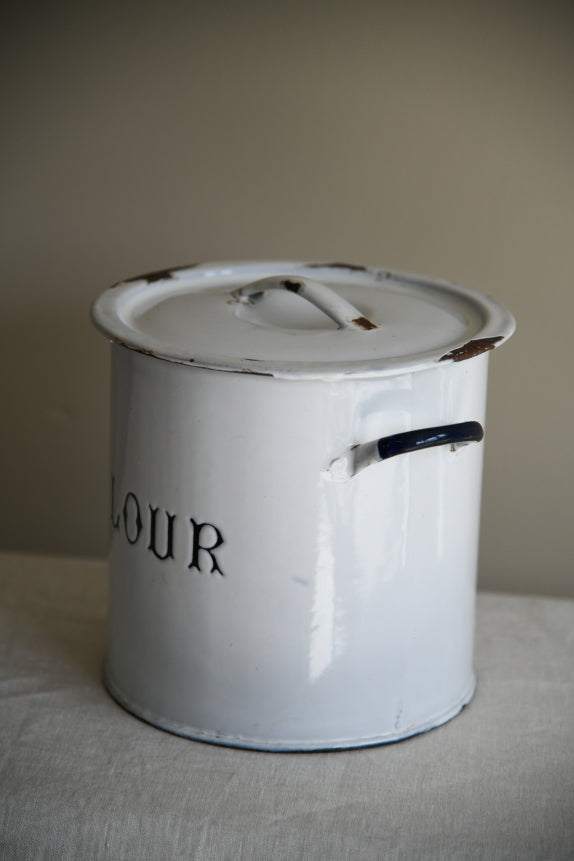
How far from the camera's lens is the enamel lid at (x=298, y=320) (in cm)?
65

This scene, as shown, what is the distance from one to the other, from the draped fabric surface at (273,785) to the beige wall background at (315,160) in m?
0.38

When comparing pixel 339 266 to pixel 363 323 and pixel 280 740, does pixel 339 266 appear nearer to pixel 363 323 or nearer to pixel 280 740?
pixel 363 323

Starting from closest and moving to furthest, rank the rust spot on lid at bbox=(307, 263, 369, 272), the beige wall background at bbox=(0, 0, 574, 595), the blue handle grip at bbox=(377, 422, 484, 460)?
the blue handle grip at bbox=(377, 422, 484, 460) < the rust spot on lid at bbox=(307, 263, 369, 272) < the beige wall background at bbox=(0, 0, 574, 595)

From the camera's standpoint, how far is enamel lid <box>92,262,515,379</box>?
2.14ft

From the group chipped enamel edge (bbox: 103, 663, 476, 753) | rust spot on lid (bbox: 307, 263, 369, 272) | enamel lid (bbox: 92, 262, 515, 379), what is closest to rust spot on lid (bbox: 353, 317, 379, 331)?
enamel lid (bbox: 92, 262, 515, 379)

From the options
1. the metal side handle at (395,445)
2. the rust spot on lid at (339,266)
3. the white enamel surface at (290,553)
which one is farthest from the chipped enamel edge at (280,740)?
the rust spot on lid at (339,266)

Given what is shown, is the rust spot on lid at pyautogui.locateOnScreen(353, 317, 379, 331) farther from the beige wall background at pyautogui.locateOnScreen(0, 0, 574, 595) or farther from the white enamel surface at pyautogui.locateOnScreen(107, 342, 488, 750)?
the beige wall background at pyautogui.locateOnScreen(0, 0, 574, 595)

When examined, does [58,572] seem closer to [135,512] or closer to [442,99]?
[135,512]

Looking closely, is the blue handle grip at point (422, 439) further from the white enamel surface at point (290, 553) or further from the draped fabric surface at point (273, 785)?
the draped fabric surface at point (273, 785)

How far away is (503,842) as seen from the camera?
659mm

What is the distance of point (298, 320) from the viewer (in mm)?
752

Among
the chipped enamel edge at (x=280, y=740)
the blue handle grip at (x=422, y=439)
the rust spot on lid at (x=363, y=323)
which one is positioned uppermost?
the rust spot on lid at (x=363, y=323)

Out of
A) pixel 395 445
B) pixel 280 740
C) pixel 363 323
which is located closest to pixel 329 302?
pixel 363 323

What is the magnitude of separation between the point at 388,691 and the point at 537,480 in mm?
435
